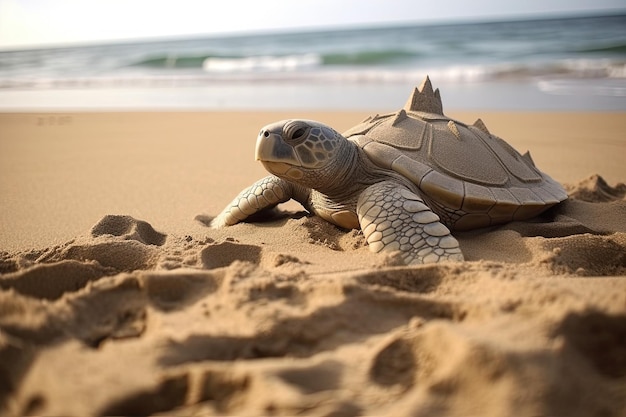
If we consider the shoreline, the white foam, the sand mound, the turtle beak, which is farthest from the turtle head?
the white foam

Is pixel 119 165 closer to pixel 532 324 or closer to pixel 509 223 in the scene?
pixel 509 223

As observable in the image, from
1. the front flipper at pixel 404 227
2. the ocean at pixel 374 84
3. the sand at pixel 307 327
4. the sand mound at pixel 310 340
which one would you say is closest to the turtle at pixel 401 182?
the front flipper at pixel 404 227

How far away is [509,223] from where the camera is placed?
9.50 feet

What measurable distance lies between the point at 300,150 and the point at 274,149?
0.14 meters

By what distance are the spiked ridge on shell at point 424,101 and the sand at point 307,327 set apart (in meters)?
1.01

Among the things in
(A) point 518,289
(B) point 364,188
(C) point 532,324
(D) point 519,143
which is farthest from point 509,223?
(D) point 519,143

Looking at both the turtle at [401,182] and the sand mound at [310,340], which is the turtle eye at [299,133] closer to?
the turtle at [401,182]

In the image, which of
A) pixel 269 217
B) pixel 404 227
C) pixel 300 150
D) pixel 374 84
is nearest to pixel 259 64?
pixel 374 84

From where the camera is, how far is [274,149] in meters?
2.46

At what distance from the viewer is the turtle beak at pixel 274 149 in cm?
246

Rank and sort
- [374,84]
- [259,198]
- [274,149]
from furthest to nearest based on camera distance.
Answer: [374,84]
[259,198]
[274,149]

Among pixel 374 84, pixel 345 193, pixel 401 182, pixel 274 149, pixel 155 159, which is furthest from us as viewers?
pixel 374 84

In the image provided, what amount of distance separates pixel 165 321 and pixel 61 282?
54cm

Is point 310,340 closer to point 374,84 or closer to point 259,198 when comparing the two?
point 259,198
